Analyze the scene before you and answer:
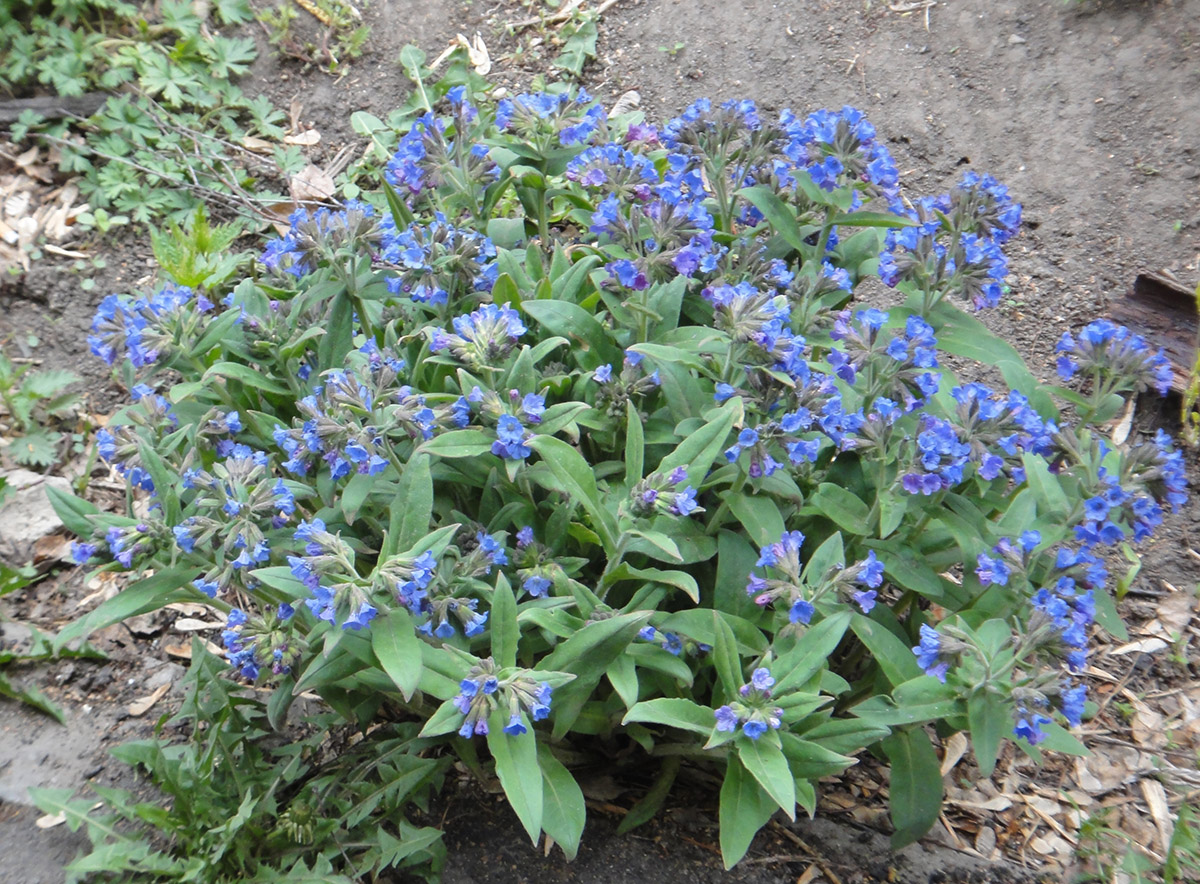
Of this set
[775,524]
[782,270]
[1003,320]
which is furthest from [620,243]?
[1003,320]

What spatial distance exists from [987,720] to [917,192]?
3.33 meters

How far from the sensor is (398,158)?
3355 mm

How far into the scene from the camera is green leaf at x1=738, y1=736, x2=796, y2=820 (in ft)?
7.55

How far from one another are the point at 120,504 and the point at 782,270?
3.18m

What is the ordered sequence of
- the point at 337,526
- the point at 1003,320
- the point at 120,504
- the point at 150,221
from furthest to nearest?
the point at 150,221, the point at 1003,320, the point at 120,504, the point at 337,526

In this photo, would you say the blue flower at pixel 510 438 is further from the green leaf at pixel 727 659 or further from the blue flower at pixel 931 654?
the blue flower at pixel 931 654

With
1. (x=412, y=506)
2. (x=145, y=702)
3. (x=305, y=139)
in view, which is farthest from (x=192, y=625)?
(x=305, y=139)

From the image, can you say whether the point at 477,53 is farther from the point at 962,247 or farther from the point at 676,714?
the point at 676,714

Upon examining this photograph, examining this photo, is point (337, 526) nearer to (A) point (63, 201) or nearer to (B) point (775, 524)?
(B) point (775, 524)

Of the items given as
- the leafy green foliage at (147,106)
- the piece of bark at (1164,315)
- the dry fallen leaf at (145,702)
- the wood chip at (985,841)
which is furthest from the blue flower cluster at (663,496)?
the leafy green foliage at (147,106)

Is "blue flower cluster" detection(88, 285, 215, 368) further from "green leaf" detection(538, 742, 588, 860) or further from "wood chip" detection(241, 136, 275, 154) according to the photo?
"wood chip" detection(241, 136, 275, 154)

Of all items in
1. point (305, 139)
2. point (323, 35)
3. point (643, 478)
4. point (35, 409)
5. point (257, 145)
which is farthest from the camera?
point (323, 35)

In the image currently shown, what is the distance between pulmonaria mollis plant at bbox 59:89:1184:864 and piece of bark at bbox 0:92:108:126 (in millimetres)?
3048

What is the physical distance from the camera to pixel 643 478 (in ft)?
9.34
